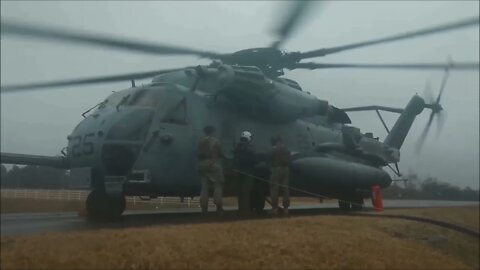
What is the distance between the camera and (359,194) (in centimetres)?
1242

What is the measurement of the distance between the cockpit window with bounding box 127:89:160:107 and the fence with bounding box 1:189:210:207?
1794 millimetres

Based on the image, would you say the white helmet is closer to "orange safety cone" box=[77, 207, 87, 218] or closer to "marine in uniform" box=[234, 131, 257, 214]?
"marine in uniform" box=[234, 131, 257, 214]

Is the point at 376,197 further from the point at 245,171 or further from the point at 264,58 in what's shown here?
the point at 264,58

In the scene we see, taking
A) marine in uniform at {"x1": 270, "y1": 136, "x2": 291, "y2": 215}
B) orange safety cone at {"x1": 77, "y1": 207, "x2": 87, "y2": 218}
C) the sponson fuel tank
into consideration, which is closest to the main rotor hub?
marine in uniform at {"x1": 270, "y1": 136, "x2": 291, "y2": 215}

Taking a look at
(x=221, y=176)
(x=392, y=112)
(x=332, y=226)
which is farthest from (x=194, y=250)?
(x=392, y=112)

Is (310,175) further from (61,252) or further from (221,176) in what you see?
(61,252)

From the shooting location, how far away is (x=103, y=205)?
880 cm

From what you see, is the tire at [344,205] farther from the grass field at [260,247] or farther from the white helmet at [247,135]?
the grass field at [260,247]

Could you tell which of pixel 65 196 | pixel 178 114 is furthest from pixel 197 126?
pixel 65 196

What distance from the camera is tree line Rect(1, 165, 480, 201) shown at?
5.58 meters

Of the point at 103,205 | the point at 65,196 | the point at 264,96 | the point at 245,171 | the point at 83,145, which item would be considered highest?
the point at 264,96

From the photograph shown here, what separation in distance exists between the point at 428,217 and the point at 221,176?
3895 mm

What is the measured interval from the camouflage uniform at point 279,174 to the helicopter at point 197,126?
551mm

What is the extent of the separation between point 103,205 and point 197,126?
2511 millimetres
